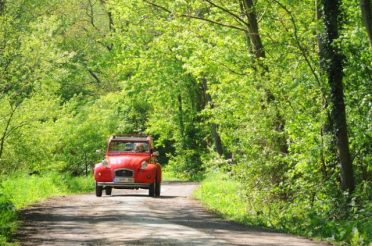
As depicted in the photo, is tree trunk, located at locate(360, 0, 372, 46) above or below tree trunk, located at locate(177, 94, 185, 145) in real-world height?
below

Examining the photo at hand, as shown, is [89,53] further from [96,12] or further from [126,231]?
[126,231]

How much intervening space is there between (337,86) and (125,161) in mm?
11269

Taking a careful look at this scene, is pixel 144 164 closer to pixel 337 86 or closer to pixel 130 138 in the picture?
pixel 130 138

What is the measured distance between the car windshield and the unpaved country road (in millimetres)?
5111

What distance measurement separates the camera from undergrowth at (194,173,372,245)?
1356 centimetres

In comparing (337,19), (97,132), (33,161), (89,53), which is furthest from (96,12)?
(337,19)

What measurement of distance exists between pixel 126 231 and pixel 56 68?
10867 mm

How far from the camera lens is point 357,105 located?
1641 centimetres

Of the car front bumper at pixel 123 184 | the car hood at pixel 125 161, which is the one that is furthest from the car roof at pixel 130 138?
the car front bumper at pixel 123 184

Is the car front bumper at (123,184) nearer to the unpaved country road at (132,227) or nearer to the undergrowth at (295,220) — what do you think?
the undergrowth at (295,220)

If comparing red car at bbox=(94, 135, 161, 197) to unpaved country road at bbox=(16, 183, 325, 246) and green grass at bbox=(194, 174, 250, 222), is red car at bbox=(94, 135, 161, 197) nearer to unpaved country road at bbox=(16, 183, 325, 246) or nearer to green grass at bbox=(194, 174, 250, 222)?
green grass at bbox=(194, 174, 250, 222)

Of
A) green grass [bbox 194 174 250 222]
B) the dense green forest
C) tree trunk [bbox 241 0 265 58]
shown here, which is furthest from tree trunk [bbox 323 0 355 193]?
tree trunk [bbox 241 0 265 58]

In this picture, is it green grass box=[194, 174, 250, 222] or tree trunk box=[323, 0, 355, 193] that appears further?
green grass box=[194, 174, 250, 222]

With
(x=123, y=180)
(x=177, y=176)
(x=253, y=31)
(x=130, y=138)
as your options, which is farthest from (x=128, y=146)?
(x=177, y=176)
